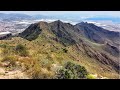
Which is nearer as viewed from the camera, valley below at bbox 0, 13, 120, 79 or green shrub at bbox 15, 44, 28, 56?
valley below at bbox 0, 13, 120, 79

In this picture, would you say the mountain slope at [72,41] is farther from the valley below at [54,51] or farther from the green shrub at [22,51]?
the green shrub at [22,51]

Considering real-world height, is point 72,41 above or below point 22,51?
below

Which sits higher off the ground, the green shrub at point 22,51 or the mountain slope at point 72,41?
the green shrub at point 22,51

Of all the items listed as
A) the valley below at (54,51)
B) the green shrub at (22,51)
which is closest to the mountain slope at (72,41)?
the valley below at (54,51)

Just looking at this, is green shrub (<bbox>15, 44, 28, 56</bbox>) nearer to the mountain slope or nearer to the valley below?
the valley below

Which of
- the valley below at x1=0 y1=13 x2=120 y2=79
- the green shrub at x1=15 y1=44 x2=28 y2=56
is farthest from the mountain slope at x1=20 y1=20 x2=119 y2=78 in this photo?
the green shrub at x1=15 y1=44 x2=28 y2=56

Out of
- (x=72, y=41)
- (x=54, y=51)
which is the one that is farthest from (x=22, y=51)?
(x=72, y=41)

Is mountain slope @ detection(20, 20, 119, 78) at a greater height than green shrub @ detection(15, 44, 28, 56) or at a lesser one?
lesser

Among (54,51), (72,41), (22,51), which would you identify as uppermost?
(22,51)

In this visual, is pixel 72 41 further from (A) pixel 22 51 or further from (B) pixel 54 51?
(A) pixel 22 51
